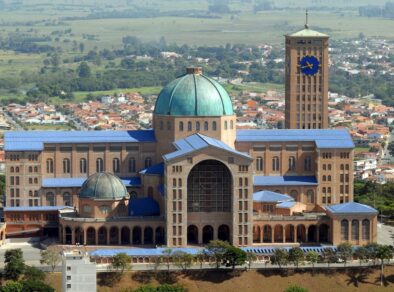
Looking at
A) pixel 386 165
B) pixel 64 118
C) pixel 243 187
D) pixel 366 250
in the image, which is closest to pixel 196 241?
pixel 243 187

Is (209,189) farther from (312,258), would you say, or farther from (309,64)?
(309,64)

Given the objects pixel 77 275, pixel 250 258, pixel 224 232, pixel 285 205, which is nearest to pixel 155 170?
pixel 224 232

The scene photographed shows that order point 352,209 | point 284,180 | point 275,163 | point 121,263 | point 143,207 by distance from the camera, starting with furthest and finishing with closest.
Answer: point 275,163 < point 284,180 < point 143,207 < point 352,209 < point 121,263

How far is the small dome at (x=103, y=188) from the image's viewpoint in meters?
104

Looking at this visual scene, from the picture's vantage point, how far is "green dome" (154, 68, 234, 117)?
108812 millimetres

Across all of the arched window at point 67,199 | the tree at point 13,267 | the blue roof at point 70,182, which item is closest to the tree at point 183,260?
the tree at point 13,267

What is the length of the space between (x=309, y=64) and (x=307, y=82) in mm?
1481

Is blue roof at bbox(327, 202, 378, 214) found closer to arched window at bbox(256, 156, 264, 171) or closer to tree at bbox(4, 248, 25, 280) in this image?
arched window at bbox(256, 156, 264, 171)

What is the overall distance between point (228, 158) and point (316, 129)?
50.2 feet

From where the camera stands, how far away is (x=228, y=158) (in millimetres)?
103062

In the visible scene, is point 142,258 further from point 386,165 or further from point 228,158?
point 386,165

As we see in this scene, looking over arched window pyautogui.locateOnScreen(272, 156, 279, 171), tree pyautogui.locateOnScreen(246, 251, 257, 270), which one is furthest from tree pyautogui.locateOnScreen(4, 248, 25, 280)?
arched window pyautogui.locateOnScreen(272, 156, 279, 171)

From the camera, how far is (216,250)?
9931 centimetres

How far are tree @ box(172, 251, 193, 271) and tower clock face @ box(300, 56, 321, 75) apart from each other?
2897cm
